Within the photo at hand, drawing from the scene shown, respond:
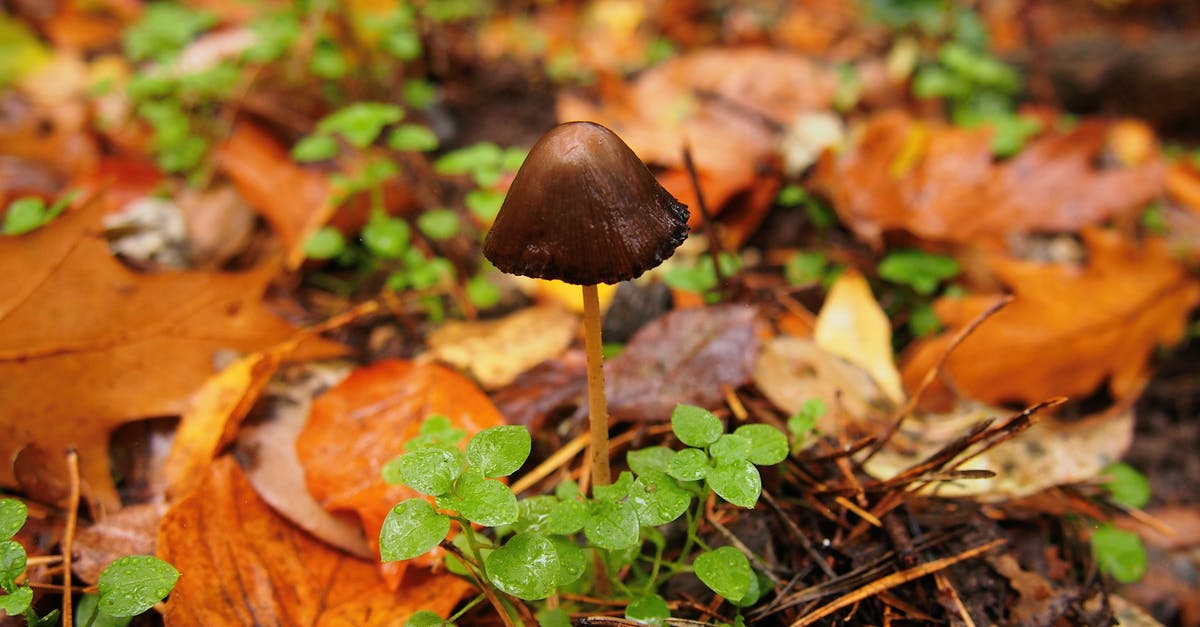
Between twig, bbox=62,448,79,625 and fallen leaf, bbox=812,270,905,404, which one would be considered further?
fallen leaf, bbox=812,270,905,404

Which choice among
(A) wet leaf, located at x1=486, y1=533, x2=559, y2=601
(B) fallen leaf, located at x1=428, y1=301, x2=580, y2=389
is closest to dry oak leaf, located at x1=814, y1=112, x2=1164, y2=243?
(B) fallen leaf, located at x1=428, y1=301, x2=580, y2=389

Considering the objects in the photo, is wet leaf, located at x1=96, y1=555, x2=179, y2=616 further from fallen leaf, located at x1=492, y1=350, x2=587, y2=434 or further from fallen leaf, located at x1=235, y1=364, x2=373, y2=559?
fallen leaf, located at x1=492, y1=350, x2=587, y2=434

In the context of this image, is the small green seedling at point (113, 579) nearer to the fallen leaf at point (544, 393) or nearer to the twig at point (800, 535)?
the fallen leaf at point (544, 393)

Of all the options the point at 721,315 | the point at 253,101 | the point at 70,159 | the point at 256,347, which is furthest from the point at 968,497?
the point at 70,159

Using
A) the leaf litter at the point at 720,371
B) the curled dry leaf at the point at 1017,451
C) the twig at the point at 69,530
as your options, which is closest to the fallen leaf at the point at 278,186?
the leaf litter at the point at 720,371

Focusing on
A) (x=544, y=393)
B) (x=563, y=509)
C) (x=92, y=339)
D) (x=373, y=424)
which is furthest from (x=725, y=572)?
(x=92, y=339)

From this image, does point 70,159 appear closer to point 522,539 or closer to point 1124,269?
point 522,539

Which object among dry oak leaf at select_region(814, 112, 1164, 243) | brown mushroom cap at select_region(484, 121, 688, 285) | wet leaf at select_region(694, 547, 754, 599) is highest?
brown mushroom cap at select_region(484, 121, 688, 285)
